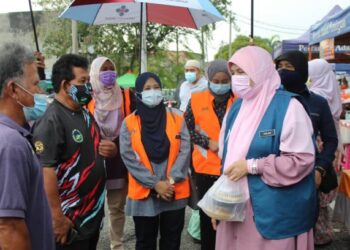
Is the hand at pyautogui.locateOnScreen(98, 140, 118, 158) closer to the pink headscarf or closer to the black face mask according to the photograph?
the pink headscarf

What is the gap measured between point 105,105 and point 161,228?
1.19 meters

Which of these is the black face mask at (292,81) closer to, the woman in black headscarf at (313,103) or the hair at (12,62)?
the woman in black headscarf at (313,103)

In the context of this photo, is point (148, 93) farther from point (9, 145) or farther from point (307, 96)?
point (9, 145)

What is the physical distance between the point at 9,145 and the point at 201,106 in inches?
84.7

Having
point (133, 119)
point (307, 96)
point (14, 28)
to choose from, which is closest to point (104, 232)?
point (133, 119)

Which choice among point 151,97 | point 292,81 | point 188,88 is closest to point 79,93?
point 151,97

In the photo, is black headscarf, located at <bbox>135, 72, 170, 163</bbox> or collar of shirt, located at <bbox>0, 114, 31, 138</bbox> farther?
black headscarf, located at <bbox>135, 72, 170, 163</bbox>

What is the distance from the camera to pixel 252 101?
257cm

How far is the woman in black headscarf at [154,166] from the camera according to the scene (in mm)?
3254

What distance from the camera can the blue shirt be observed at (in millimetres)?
1622

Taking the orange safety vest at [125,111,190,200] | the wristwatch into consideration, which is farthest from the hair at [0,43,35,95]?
the wristwatch

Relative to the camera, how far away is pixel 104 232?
488 cm

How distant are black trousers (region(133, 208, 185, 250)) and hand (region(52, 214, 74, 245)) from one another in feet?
2.51

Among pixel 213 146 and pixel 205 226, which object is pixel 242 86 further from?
pixel 205 226
